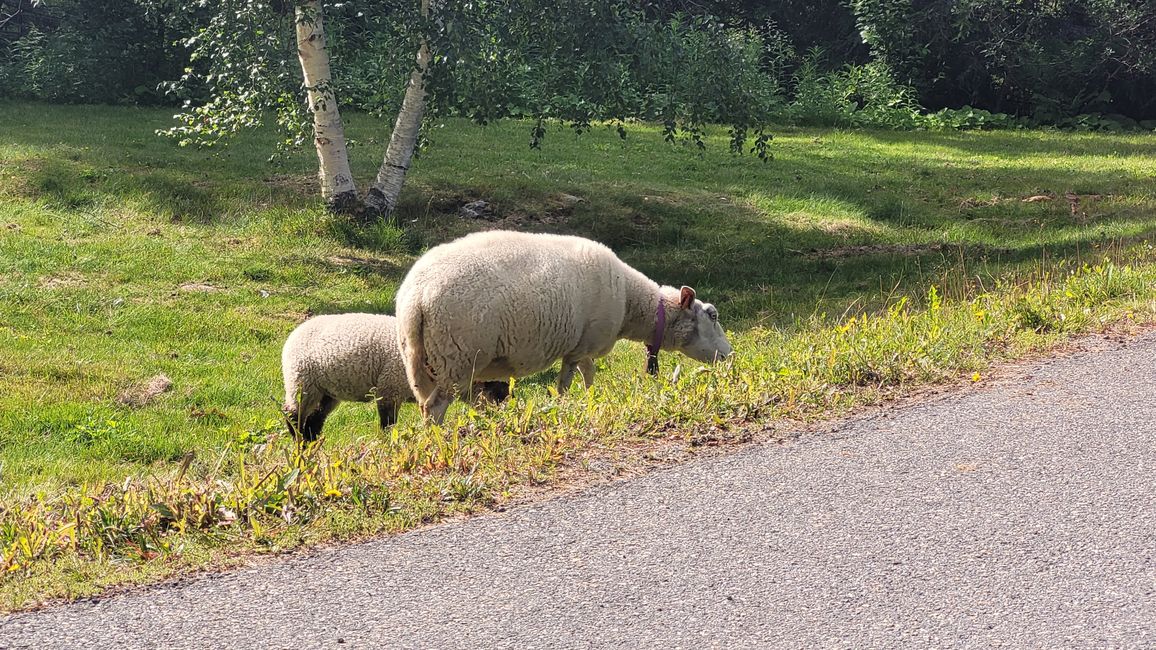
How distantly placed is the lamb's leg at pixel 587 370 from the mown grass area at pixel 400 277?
340mm

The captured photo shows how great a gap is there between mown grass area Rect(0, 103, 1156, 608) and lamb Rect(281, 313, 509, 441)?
30 centimetres

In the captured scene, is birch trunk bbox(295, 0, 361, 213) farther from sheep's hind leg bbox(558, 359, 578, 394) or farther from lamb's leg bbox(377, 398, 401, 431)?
sheep's hind leg bbox(558, 359, 578, 394)

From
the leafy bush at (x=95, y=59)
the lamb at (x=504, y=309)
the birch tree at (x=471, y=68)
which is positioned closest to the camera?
the lamb at (x=504, y=309)

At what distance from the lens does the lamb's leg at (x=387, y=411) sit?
8.41 m

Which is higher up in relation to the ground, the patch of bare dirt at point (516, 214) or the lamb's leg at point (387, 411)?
the patch of bare dirt at point (516, 214)

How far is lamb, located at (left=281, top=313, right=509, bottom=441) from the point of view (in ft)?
26.9

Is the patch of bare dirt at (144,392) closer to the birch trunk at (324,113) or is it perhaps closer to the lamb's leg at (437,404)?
the lamb's leg at (437,404)

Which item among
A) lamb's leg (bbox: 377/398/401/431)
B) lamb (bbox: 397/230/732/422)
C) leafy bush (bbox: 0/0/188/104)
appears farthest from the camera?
leafy bush (bbox: 0/0/188/104)

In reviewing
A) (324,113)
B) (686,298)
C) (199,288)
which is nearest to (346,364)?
(686,298)

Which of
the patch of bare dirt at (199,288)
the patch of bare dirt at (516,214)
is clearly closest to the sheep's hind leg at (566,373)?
the patch of bare dirt at (199,288)

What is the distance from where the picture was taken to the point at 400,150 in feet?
46.2

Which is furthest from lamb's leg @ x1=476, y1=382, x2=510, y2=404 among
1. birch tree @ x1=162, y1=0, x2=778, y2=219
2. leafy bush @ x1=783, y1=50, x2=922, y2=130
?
leafy bush @ x1=783, y1=50, x2=922, y2=130

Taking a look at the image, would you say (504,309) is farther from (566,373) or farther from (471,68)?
(471,68)

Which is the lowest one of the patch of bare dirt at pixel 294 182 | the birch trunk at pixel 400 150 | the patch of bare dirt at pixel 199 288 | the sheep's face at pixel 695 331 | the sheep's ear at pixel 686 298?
the patch of bare dirt at pixel 199 288
